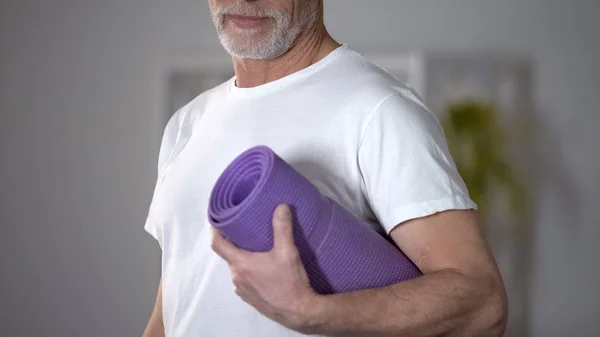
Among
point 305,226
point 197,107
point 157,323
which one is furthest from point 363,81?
point 157,323

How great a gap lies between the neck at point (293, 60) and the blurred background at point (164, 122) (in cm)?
285

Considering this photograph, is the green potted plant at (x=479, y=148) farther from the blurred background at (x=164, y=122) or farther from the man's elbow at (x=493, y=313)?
the man's elbow at (x=493, y=313)

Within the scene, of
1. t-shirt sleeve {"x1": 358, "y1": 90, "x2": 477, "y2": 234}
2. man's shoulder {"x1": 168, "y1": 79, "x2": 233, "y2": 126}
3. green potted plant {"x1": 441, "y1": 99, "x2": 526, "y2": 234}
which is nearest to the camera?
t-shirt sleeve {"x1": 358, "y1": 90, "x2": 477, "y2": 234}

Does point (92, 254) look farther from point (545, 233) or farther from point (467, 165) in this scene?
point (545, 233)

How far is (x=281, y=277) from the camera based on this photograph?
1.02m

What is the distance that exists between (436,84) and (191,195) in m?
3.05

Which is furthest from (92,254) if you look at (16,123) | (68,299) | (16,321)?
(16,123)

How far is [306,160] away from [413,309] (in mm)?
332

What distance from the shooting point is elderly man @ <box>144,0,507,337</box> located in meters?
1.04

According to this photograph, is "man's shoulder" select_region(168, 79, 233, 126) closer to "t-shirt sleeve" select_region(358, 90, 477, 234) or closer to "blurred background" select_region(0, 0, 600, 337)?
"t-shirt sleeve" select_region(358, 90, 477, 234)

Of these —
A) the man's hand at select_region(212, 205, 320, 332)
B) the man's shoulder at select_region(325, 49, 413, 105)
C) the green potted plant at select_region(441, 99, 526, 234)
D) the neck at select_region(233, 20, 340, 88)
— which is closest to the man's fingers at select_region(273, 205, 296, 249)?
the man's hand at select_region(212, 205, 320, 332)

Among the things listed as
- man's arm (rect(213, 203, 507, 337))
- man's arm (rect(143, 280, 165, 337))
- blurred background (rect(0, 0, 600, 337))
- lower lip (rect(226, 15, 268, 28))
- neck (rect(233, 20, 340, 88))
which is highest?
lower lip (rect(226, 15, 268, 28))

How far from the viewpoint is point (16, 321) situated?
16.3 ft

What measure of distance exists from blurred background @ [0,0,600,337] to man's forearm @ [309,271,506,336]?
316 cm
